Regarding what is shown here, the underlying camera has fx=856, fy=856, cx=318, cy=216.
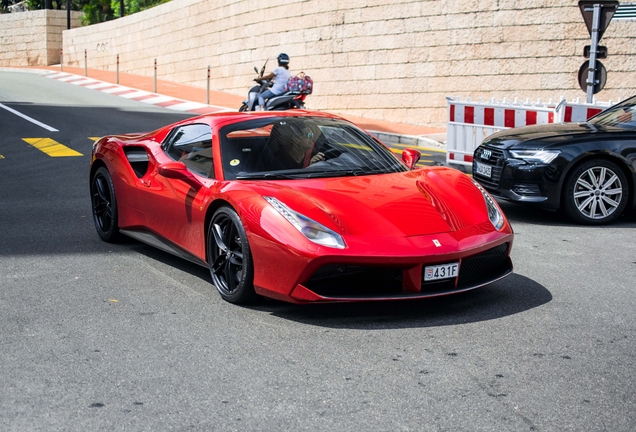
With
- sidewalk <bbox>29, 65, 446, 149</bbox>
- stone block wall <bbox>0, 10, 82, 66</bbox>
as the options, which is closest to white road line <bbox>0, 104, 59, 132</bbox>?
sidewalk <bbox>29, 65, 446, 149</bbox>

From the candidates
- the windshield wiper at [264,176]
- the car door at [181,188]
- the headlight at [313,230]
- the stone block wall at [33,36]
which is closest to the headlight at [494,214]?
the headlight at [313,230]

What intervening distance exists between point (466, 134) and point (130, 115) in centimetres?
1039

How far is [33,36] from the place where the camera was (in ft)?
170

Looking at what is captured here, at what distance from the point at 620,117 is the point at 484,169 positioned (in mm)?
1518

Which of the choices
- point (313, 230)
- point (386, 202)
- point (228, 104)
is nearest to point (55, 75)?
point (228, 104)

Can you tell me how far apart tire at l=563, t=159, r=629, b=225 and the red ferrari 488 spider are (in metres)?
2.51

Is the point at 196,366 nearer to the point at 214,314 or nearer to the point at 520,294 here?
the point at 214,314

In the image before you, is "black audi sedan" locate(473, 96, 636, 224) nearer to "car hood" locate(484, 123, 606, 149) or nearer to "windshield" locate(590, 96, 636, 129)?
"car hood" locate(484, 123, 606, 149)

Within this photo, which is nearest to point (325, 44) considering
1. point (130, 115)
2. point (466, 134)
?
point (130, 115)

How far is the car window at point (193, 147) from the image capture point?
5.89 m

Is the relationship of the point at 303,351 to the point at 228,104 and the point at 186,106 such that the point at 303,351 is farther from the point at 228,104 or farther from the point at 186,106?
the point at 228,104

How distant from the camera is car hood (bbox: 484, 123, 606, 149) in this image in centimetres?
826

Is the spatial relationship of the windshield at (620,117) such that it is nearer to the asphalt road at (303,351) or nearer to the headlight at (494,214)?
the asphalt road at (303,351)

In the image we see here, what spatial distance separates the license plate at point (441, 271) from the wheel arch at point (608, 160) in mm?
3556
